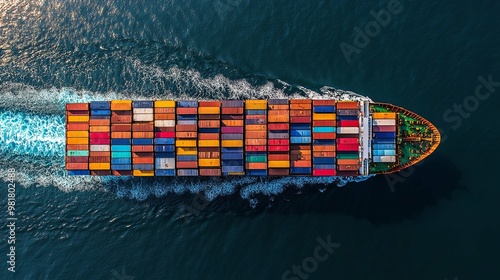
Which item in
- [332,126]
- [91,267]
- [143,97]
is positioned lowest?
[91,267]

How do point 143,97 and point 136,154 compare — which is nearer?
point 136,154

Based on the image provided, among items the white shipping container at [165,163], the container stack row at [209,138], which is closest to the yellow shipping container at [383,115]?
the container stack row at [209,138]

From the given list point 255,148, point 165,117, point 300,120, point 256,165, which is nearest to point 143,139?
point 165,117

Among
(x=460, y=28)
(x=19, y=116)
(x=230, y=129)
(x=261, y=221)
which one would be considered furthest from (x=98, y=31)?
(x=460, y=28)

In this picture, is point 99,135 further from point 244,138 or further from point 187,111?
point 244,138

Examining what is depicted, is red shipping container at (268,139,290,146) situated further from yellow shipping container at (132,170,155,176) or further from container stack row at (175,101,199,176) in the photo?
yellow shipping container at (132,170,155,176)

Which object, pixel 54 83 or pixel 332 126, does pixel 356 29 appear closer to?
pixel 332 126

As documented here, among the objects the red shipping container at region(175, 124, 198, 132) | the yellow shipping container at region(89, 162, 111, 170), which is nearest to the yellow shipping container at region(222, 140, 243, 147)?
the red shipping container at region(175, 124, 198, 132)
